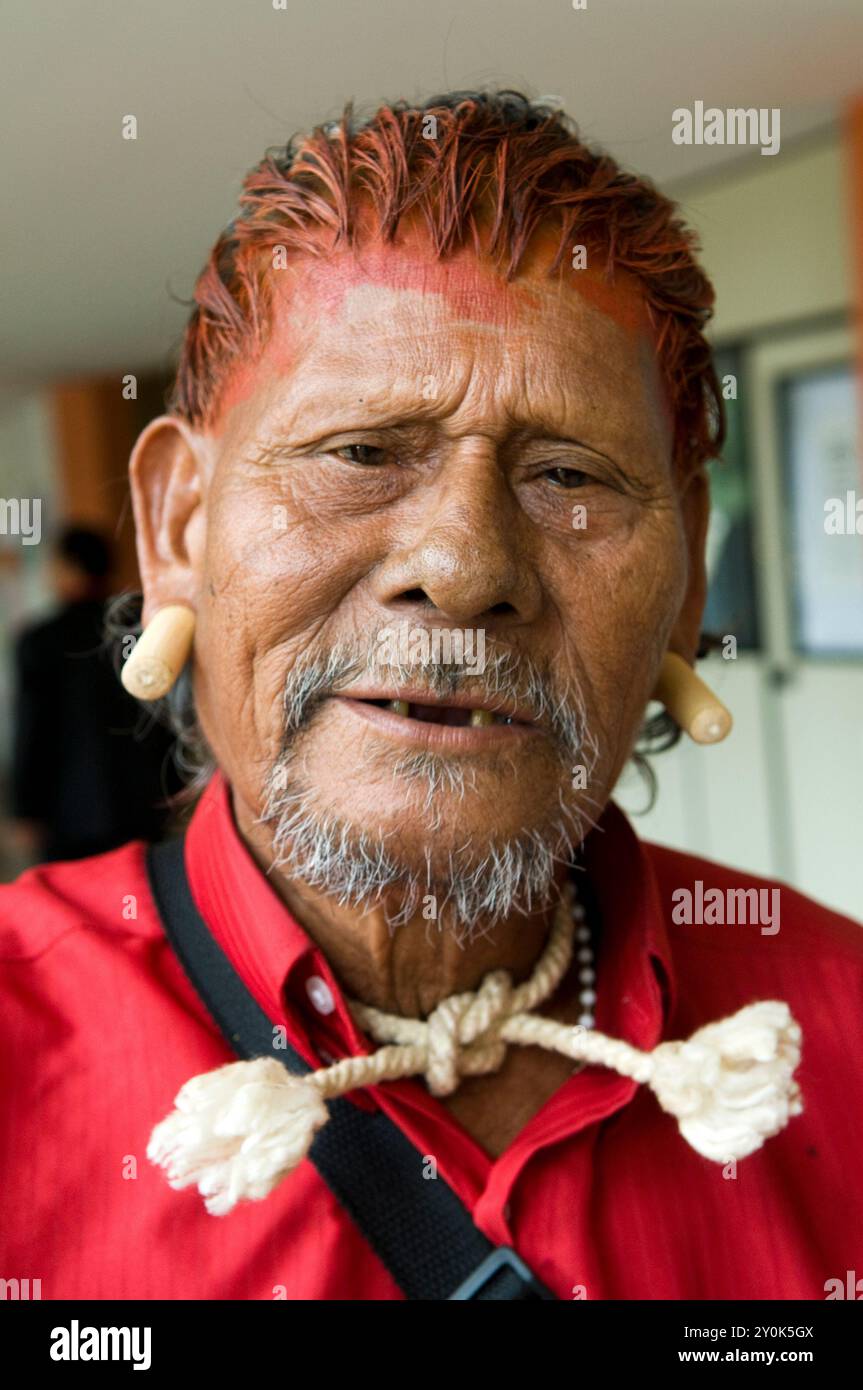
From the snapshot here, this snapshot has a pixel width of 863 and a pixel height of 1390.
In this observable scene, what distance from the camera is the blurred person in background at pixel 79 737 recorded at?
3.29 meters

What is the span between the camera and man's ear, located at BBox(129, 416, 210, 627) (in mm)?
1165

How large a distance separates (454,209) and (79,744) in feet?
8.39

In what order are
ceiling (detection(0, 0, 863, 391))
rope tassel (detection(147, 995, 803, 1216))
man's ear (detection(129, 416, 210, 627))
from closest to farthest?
1. rope tassel (detection(147, 995, 803, 1216))
2. man's ear (detection(129, 416, 210, 627))
3. ceiling (detection(0, 0, 863, 391))

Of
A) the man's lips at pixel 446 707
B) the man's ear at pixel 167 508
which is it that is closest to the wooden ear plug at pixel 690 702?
the man's lips at pixel 446 707

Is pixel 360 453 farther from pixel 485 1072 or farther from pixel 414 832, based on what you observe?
pixel 485 1072

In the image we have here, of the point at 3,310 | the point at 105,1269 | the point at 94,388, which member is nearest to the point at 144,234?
the point at 3,310

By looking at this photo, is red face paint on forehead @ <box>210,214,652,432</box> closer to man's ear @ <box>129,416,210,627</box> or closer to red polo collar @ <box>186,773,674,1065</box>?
man's ear @ <box>129,416,210,627</box>

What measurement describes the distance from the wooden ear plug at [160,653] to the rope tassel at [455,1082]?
32 cm

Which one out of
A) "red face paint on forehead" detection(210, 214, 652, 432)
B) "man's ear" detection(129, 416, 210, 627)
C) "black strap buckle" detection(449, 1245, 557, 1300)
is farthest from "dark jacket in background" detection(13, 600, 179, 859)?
"black strap buckle" detection(449, 1245, 557, 1300)

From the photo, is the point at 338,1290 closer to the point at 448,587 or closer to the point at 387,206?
the point at 448,587

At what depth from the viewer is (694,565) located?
49.3 inches

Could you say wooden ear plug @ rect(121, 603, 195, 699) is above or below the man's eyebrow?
below

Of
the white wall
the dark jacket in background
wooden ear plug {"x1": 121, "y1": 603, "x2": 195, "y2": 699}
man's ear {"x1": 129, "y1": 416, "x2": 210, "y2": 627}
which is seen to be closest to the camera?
wooden ear plug {"x1": 121, "y1": 603, "x2": 195, "y2": 699}

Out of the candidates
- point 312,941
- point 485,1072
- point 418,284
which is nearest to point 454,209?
point 418,284
